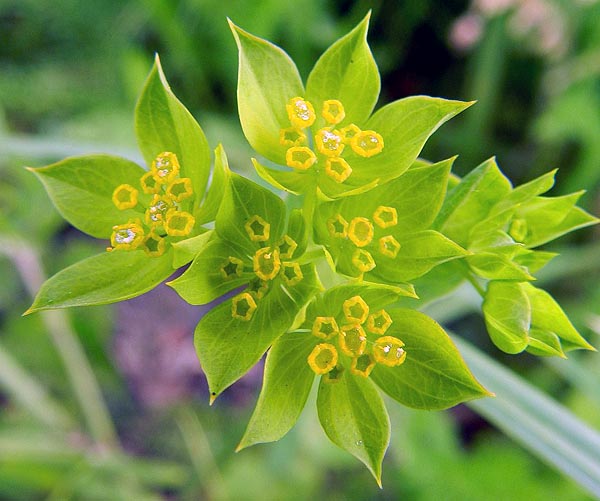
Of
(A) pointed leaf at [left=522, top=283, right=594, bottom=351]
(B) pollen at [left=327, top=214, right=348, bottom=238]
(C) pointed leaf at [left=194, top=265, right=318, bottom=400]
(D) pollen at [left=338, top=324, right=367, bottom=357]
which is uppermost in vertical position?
(B) pollen at [left=327, top=214, right=348, bottom=238]

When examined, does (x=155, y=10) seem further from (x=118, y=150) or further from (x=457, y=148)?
(x=457, y=148)

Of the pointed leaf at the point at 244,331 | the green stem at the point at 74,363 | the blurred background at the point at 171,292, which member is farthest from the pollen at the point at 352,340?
the green stem at the point at 74,363

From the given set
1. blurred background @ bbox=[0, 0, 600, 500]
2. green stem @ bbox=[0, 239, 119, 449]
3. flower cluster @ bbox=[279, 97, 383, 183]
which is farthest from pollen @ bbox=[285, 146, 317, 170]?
green stem @ bbox=[0, 239, 119, 449]

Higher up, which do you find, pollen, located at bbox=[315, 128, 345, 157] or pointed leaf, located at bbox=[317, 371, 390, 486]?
pollen, located at bbox=[315, 128, 345, 157]

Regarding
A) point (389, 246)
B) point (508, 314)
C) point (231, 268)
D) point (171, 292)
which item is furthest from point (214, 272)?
point (171, 292)

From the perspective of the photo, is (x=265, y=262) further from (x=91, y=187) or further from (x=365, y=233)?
(x=91, y=187)

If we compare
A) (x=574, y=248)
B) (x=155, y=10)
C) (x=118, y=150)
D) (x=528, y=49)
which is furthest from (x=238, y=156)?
(x=574, y=248)

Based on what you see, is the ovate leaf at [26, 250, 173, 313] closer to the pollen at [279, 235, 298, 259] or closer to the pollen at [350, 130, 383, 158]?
the pollen at [279, 235, 298, 259]
